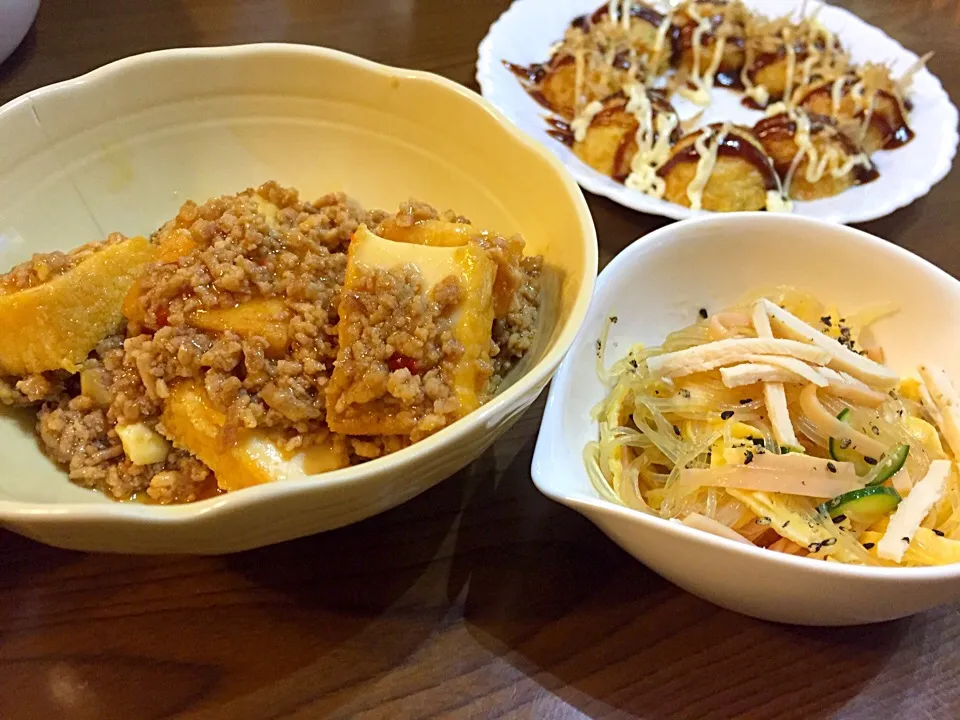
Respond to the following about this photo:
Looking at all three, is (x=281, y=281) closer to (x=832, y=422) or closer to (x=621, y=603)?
(x=621, y=603)

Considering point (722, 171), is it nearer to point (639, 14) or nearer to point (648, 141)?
point (648, 141)

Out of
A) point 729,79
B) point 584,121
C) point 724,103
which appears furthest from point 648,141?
point 729,79

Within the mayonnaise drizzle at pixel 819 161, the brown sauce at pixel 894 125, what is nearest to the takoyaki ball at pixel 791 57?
the brown sauce at pixel 894 125

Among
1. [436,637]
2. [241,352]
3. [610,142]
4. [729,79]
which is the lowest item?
[436,637]

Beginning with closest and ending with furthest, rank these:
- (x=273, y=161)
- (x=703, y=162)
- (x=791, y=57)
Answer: (x=273, y=161)
(x=703, y=162)
(x=791, y=57)

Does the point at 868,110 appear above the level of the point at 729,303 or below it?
above

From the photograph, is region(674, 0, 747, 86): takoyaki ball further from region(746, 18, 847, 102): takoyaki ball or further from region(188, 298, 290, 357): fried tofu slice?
region(188, 298, 290, 357): fried tofu slice

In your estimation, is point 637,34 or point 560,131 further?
point 637,34

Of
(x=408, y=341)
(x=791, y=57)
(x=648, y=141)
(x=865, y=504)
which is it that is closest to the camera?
(x=408, y=341)
